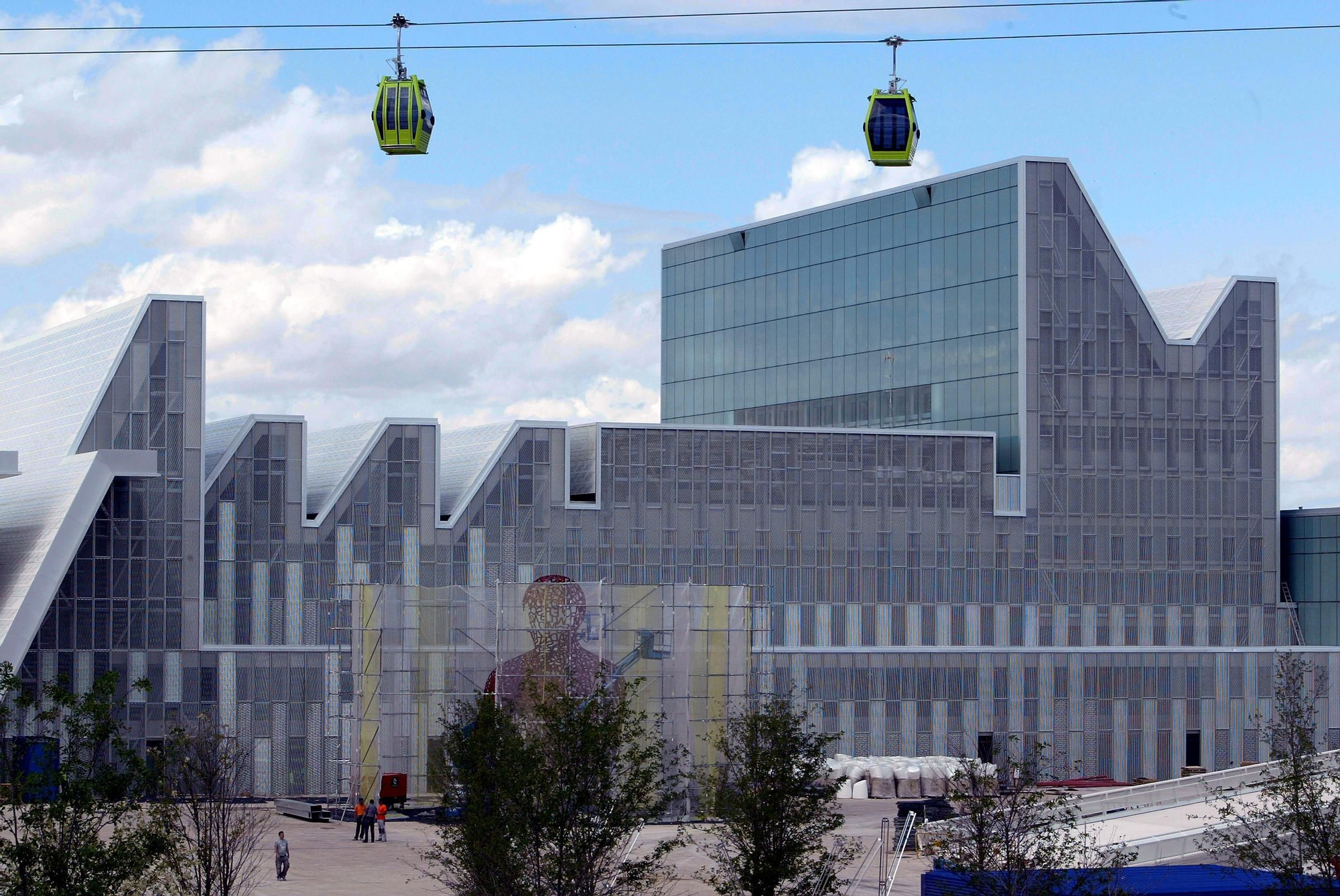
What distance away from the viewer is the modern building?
74500mm

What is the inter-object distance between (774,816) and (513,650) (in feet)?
99.9

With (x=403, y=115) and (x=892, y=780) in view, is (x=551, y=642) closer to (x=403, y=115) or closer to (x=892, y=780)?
(x=892, y=780)

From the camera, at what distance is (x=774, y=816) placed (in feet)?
141

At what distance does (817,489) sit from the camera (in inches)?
3568

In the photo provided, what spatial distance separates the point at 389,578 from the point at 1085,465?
34526mm

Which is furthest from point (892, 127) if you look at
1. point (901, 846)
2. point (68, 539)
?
point (68, 539)

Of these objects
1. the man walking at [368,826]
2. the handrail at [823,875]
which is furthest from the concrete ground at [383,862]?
the handrail at [823,875]

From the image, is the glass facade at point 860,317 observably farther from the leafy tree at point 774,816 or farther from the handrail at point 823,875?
the handrail at point 823,875

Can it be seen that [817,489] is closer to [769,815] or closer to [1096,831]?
[1096,831]

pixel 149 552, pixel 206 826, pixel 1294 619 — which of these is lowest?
pixel 206 826

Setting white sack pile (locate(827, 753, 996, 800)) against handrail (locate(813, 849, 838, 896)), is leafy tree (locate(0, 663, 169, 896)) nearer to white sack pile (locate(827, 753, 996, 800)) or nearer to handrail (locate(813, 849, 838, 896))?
handrail (locate(813, 849, 838, 896))

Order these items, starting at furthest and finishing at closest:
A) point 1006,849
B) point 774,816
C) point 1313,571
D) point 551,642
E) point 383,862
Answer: point 1313,571 < point 551,642 < point 383,862 < point 774,816 < point 1006,849

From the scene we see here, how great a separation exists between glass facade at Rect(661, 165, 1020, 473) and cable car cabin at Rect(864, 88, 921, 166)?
166 feet

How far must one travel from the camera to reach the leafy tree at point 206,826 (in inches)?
1692
